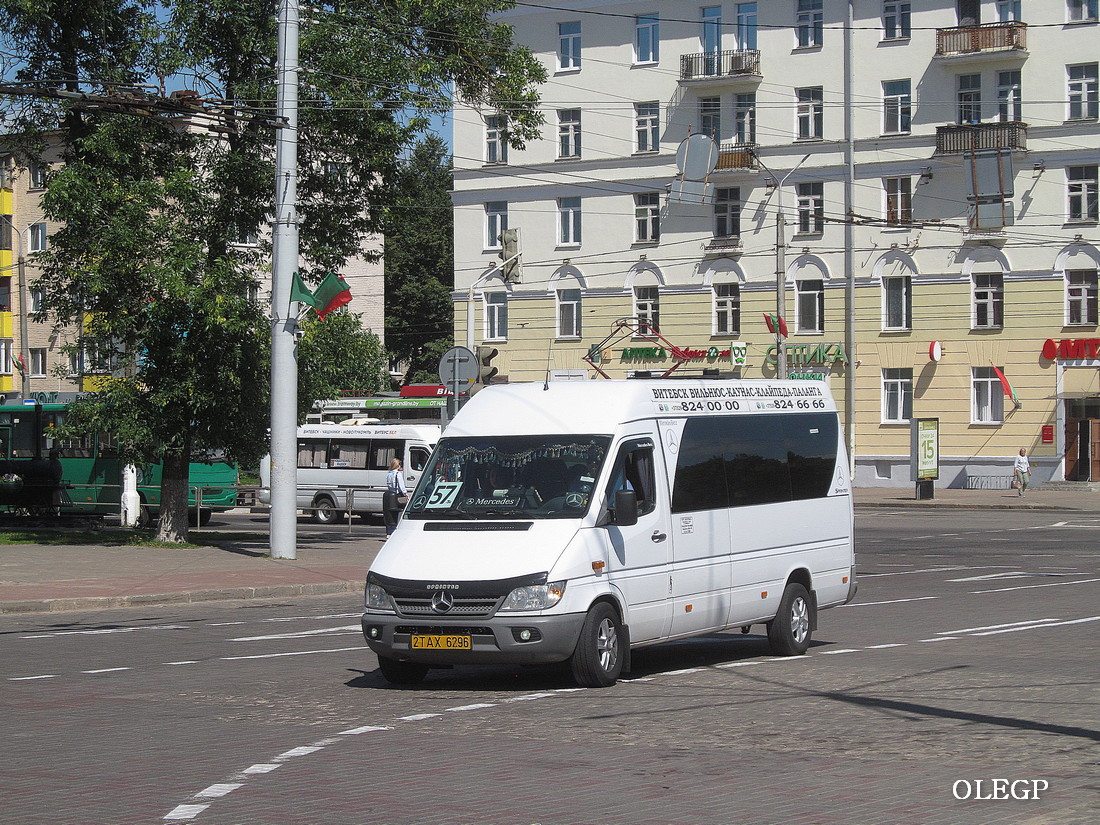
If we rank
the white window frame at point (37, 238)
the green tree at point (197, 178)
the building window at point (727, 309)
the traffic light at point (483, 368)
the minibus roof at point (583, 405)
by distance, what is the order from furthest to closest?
the white window frame at point (37, 238)
the building window at point (727, 309)
the green tree at point (197, 178)
the traffic light at point (483, 368)
the minibus roof at point (583, 405)

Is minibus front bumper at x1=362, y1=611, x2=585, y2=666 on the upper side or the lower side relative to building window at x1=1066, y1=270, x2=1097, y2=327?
lower

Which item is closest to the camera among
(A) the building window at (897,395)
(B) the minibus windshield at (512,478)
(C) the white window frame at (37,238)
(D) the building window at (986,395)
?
(B) the minibus windshield at (512,478)

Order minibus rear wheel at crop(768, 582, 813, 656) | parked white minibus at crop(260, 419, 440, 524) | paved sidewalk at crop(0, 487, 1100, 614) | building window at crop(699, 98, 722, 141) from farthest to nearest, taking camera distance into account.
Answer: building window at crop(699, 98, 722, 141)
parked white minibus at crop(260, 419, 440, 524)
paved sidewalk at crop(0, 487, 1100, 614)
minibus rear wheel at crop(768, 582, 813, 656)

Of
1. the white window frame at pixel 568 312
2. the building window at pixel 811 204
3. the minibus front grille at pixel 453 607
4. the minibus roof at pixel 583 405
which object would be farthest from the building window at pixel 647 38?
the minibus front grille at pixel 453 607

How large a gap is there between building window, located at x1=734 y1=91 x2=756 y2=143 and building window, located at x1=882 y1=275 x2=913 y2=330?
7.70 meters

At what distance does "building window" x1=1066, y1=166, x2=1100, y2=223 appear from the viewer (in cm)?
4825

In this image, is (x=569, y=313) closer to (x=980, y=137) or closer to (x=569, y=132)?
(x=569, y=132)

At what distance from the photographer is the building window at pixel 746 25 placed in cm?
5331

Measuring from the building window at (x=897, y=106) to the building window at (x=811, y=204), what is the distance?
3238mm

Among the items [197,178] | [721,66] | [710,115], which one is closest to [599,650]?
[197,178]

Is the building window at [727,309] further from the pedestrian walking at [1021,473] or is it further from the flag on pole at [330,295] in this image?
the flag on pole at [330,295]

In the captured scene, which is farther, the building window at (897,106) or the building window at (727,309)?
the building window at (727,309)

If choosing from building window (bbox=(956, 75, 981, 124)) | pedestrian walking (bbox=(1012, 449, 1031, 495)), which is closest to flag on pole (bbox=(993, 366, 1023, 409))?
pedestrian walking (bbox=(1012, 449, 1031, 495))

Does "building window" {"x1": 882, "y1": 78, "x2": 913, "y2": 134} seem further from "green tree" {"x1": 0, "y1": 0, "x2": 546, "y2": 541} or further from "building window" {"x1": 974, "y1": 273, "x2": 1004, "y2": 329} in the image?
"green tree" {"x1": 0, "y1": 0, "x2": 546, "y2": 541}
